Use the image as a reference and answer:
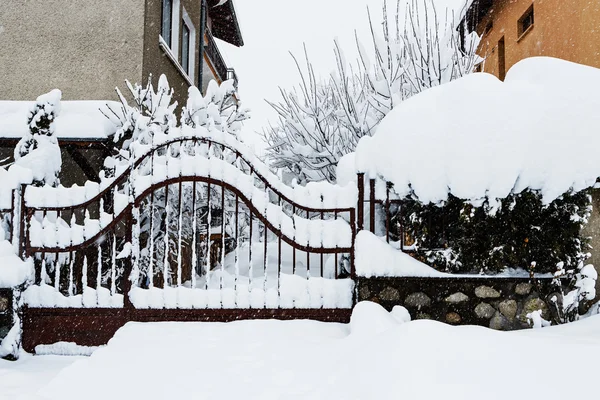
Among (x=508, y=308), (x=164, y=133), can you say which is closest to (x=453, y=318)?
(x=508, y=308)

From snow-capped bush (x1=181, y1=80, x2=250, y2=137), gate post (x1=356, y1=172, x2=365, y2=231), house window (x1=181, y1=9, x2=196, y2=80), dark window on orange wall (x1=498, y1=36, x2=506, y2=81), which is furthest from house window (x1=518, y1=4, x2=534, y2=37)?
gate post (x1=356, y1=172, x2=365, y2=231)

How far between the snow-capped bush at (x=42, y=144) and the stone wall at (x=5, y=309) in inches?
43.2

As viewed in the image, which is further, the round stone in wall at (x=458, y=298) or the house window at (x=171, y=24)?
the house window at (x=171, y=24)

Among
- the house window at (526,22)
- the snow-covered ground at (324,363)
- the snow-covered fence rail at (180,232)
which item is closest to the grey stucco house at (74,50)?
the snow-covered fence rail at (180,232)

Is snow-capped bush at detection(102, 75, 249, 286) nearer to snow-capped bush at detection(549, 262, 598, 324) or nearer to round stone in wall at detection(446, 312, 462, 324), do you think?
round stone in wall at detection(446, 312, 462, 324)

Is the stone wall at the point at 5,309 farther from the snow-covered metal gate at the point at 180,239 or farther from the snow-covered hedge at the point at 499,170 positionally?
the snow-covered hedge at the point at 499,170

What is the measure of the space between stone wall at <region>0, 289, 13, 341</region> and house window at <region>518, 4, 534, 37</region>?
1127cm

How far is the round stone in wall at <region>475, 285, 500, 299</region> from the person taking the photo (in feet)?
13.4

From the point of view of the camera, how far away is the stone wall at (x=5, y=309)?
4.05 m

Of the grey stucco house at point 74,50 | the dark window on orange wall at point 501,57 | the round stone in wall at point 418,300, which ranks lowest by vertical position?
the round stone in wall at point 418,300

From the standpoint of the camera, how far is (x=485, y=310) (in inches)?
161

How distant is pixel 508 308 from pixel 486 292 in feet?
0.73

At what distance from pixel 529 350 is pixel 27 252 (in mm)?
3782

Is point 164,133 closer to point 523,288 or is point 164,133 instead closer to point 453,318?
point 453,318
